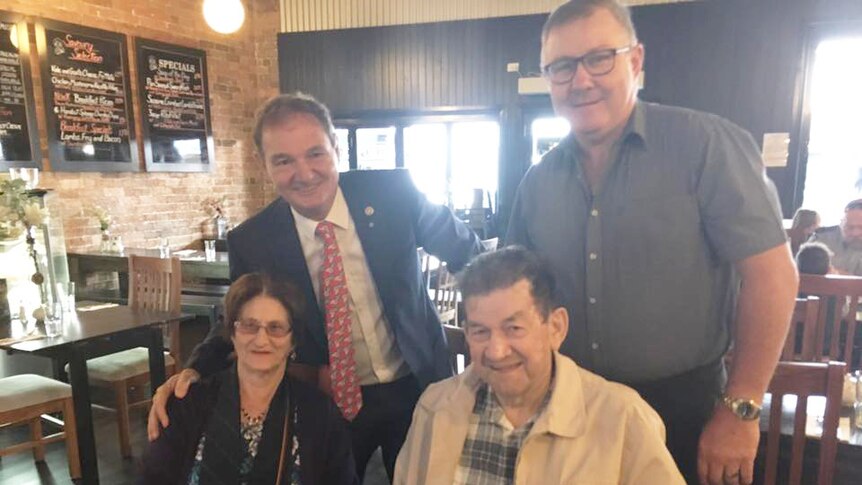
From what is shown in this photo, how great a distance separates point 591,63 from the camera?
1.18 metres

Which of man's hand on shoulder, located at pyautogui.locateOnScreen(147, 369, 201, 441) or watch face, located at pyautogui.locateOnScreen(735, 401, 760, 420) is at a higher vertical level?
watch face, located at pyautogui.locateOnScreen(735, 401, 760, 420)

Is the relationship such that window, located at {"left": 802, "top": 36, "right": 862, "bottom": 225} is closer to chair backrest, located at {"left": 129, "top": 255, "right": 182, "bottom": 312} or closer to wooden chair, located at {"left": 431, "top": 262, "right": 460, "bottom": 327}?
wooden chair, located at {"left": 431, "top": 262, "right": 460, "bottom": 327}

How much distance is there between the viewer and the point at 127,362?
3.23 m

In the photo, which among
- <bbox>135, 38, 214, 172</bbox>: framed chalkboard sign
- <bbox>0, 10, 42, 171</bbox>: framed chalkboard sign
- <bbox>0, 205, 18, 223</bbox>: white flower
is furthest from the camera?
<bbox>135, 38, 214, 172</bbox>: framed chalkboard sign

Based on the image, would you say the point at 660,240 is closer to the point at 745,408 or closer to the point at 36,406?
the point at 745,408

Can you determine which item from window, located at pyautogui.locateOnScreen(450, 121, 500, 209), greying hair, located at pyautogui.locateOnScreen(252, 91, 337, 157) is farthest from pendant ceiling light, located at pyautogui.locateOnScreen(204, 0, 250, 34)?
greying hair, located at pyautogui.locateOnScreen(252, 91, 337, 157)

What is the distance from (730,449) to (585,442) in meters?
0.28

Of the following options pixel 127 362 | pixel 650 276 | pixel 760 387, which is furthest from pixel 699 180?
pixel 127 362

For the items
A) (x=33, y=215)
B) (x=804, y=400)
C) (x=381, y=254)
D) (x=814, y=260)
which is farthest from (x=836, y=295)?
(x=33, y=215)

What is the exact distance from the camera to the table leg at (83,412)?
2.57m

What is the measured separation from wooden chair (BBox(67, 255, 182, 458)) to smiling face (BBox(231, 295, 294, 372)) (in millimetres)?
2024

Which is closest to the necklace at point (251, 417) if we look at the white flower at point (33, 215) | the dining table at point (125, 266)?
the white flower at point (33, 215)

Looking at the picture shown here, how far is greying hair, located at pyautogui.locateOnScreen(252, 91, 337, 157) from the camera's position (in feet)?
4.69

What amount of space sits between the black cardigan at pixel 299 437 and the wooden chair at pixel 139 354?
188 cm
